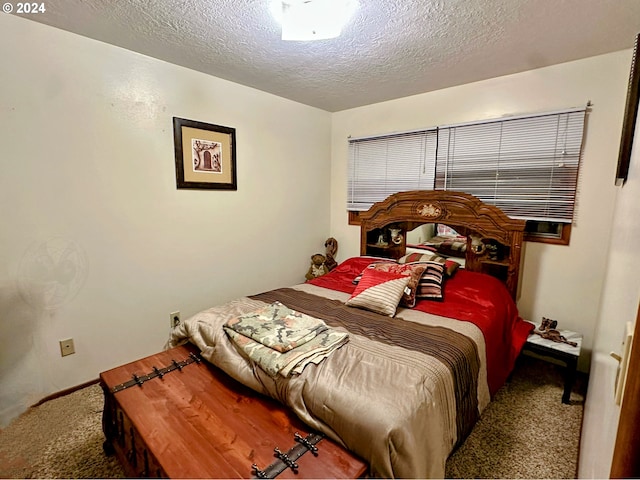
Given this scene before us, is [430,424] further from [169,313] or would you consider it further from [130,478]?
[169,313]

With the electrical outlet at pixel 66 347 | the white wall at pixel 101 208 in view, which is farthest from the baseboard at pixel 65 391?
the electrical outlet at pixel 66 347

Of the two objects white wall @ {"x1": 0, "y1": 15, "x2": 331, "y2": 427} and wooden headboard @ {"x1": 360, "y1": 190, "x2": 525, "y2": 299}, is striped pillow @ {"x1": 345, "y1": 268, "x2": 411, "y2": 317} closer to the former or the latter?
wooden headboard @ {"x1": 360, "y1": 190, "x2": 525, "y2": 299}

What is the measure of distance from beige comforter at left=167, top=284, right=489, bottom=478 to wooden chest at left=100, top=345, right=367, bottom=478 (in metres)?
0.06

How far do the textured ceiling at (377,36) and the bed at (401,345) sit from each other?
3.67 feet

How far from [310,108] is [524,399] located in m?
3.33

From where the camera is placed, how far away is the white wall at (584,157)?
2143mm

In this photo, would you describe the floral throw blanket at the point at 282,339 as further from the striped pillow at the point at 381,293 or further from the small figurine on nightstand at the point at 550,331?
the small figurine on nightstand at the point at 550,331

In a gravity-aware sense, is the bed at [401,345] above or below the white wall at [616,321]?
below

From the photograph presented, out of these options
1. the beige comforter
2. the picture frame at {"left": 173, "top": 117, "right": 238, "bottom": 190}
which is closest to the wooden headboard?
the beige comforter

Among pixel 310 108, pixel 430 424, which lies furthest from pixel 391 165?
pixel 430 424

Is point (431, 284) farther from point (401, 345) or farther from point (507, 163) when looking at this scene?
point (507, 163)

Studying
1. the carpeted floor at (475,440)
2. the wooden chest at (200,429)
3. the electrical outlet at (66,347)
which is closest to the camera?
the wooden chest at (200,429)

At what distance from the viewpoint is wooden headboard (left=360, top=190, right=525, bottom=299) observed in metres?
2.47

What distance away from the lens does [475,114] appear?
8.87 feet
